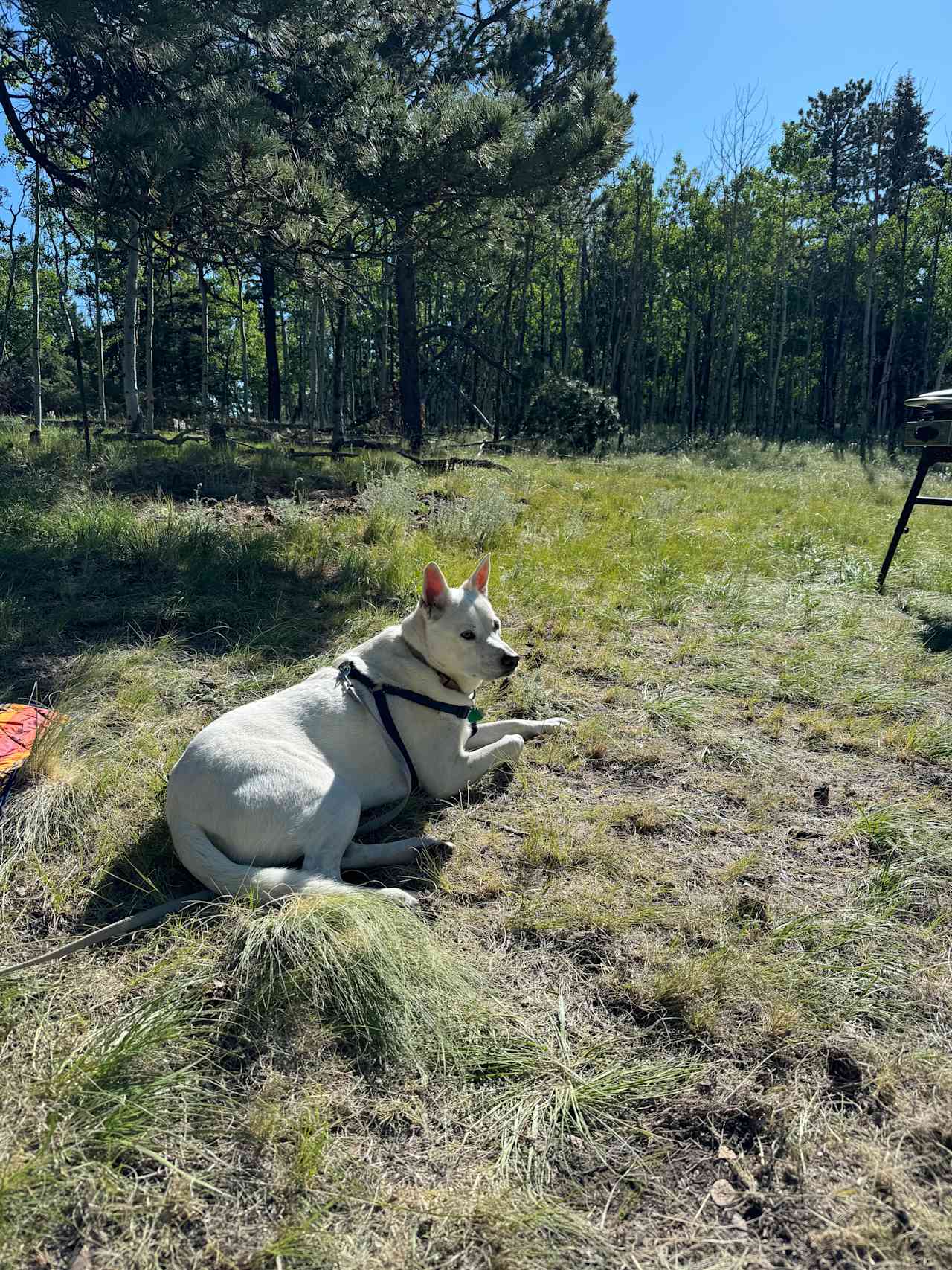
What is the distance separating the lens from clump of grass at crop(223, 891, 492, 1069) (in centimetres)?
214

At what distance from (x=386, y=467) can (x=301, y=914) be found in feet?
28.1

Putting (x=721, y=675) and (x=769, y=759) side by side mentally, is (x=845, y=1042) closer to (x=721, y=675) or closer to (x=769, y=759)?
(x=769, y=759)

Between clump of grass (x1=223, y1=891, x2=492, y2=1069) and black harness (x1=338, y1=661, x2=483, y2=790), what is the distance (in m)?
1.10

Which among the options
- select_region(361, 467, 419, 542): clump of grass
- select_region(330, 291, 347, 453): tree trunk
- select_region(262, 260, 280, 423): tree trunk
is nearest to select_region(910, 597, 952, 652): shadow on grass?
select_region(361, 467, 419, 542): clump of grass

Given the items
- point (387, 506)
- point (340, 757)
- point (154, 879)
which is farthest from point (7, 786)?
point (387, 506)

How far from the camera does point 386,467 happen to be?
10273 mm

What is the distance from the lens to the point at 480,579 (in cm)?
390

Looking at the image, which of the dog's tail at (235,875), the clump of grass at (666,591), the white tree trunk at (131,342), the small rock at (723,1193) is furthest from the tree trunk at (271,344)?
the small rock at (723,1193)

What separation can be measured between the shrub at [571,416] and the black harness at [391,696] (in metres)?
15.1

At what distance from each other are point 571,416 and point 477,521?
36.7 feet

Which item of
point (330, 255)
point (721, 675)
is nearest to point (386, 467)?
point (330, 255)

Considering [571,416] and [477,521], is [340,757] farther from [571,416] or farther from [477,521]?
[571,416]

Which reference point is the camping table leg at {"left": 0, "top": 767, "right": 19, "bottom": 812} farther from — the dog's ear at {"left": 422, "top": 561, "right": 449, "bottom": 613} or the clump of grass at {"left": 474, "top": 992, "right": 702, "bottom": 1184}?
the clump of grass at {"left": 474, "top": 992, "right": 702, "bottom": 1184}

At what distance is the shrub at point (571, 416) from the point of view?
17719 mm
